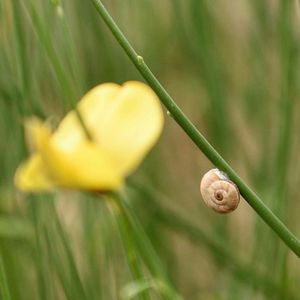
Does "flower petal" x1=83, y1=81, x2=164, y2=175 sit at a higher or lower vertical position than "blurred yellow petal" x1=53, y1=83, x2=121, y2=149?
lower

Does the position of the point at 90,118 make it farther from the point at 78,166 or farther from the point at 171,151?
the point at 171,151

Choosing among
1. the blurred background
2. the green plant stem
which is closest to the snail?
the green plant stem

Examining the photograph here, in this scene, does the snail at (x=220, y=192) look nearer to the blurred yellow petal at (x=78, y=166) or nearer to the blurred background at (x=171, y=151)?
the blurred yellow petal at (x=78, y=166)

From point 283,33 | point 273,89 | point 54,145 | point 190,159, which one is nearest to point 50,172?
point 54,145

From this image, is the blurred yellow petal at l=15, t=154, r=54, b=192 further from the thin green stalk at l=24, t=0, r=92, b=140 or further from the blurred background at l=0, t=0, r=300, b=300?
the blurred background at l=0, t=0, r=300, b=300

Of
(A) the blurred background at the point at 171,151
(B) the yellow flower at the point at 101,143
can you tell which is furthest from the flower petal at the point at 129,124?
(A) the blurred background at the point at 171,151

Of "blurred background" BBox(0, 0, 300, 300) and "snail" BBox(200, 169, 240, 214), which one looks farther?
"blurred background" BBox(0, 0, 300, 300)

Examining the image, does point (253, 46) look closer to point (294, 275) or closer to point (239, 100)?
point (239, 100)

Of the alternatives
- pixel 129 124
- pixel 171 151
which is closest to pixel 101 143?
pixel 129 124
